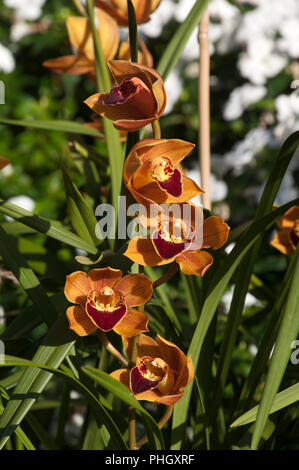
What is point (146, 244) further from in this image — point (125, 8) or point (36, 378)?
point (125, 8)

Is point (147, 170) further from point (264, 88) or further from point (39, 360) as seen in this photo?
point (264, 88)

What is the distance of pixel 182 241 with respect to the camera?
61 centimetres

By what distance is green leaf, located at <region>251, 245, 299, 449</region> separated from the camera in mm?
597

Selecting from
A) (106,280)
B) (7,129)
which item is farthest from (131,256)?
(7,129)

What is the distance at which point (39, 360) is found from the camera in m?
0.63

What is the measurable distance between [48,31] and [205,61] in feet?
4.44

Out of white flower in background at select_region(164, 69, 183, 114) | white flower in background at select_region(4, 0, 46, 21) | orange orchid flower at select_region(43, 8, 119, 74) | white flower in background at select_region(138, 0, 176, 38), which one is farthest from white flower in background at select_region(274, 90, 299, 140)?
white flower in background at select_region(4, 0, 46, 21)

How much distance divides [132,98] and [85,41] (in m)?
0.40

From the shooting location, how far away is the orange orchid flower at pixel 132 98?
1.87ft

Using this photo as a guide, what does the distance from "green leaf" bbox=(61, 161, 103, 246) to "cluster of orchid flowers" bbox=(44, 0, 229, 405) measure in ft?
0.37

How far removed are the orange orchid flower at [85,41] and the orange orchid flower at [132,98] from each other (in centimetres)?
33

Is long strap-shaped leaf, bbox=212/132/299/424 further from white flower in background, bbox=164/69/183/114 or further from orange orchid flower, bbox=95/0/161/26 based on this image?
white flower in background, bbox=164/69/183/114
